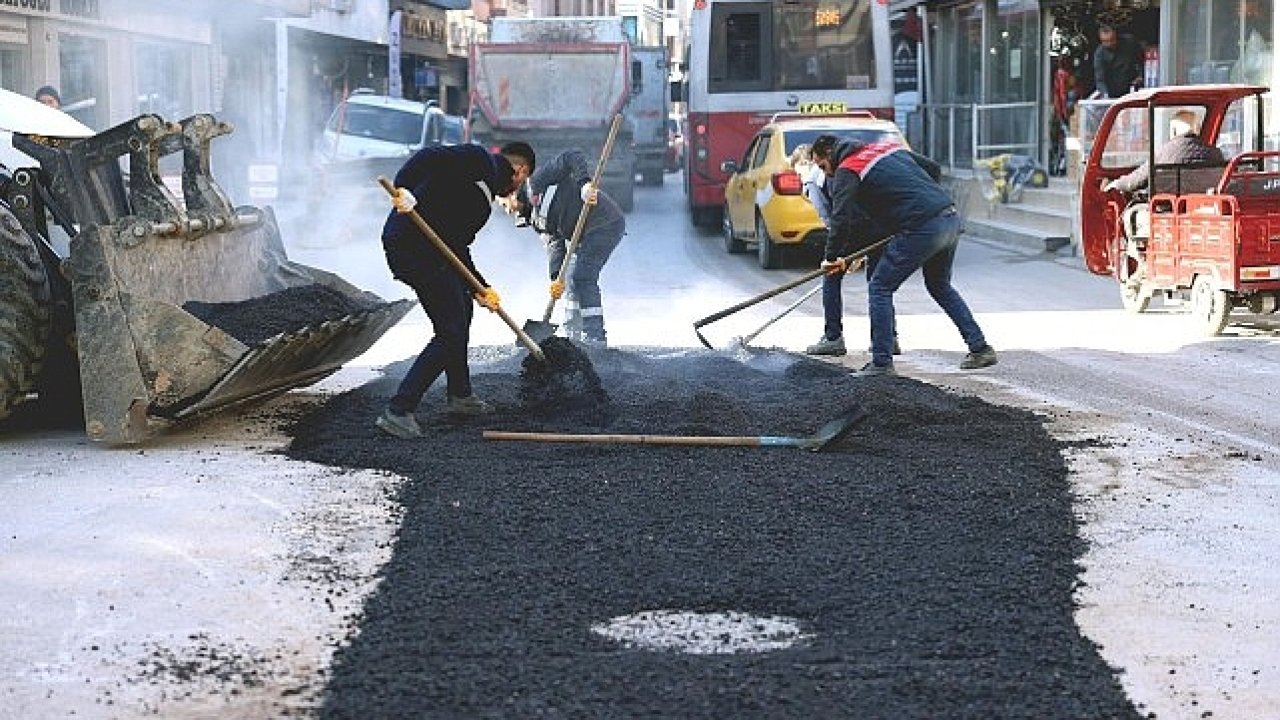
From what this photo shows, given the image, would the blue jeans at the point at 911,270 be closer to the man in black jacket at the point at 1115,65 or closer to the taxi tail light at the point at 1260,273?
the taxi tail light at the point at 1260,273

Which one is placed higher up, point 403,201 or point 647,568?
point 403,201

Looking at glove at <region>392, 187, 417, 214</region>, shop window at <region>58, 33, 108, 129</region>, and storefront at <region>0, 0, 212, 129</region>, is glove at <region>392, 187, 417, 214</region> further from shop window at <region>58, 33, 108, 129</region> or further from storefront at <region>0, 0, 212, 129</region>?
shop window at <region>58, 33, 108, 129</region>

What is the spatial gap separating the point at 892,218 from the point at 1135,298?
389cm

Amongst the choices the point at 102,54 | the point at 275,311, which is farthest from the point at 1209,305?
the point at 102,54

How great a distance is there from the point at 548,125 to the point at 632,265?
34.5 feet

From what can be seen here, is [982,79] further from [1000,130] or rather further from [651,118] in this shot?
[651,118]

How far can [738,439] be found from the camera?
8.20 metres

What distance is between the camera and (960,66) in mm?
35531

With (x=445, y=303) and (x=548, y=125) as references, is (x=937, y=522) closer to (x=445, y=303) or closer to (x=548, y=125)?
(x=445, y=303)

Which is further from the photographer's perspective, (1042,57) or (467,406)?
(1042,57)

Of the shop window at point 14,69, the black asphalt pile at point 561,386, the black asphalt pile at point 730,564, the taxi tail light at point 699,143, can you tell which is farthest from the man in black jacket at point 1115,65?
the black asphalt pile at point 561,386

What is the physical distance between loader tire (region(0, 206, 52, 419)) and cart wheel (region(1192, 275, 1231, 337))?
7570 millimetres

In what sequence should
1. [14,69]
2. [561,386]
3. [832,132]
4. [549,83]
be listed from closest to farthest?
[561,386] < [832,132] < [14,69] < [549,83]

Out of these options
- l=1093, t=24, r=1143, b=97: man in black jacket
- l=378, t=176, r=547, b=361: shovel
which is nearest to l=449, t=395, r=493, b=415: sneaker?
l=378, t=176, r=547, b=361: shovel
